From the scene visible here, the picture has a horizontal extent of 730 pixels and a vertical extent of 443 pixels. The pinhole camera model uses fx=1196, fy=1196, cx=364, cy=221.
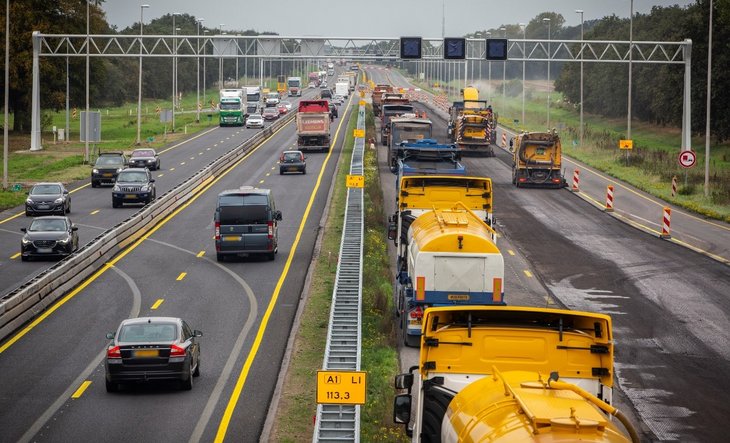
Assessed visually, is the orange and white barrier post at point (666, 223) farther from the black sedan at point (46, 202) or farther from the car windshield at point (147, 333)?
the car windshield at point (147, 333)

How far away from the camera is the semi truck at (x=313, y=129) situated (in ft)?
263

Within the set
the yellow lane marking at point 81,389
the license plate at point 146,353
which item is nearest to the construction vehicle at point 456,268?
the license plate at point 146,353

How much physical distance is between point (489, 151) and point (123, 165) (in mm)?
25860

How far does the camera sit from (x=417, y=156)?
1810 inches

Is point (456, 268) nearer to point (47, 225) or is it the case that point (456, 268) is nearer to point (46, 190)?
point (47, 225)

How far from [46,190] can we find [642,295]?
28233 mm

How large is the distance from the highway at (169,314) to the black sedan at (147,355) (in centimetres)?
45

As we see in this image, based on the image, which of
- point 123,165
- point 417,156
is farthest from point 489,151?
point 417,156

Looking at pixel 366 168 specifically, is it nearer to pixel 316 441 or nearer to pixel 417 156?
pixel 417 156

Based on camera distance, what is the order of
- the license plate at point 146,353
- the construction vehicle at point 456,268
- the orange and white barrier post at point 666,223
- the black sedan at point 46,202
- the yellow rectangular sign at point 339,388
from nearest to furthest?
1. the yellow rectangular sign at point 339,388
2. the license plate at point 146,353
3. the construction vehicle at point 456,268
4. the orange and white barrier post at point 666,223
5. the black sedan at point 46,202

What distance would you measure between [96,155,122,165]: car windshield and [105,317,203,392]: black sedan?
4247cm

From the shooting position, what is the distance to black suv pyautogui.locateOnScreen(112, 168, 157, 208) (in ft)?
176

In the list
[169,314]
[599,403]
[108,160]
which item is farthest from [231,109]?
[599,403]

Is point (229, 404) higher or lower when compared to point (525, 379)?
lower
